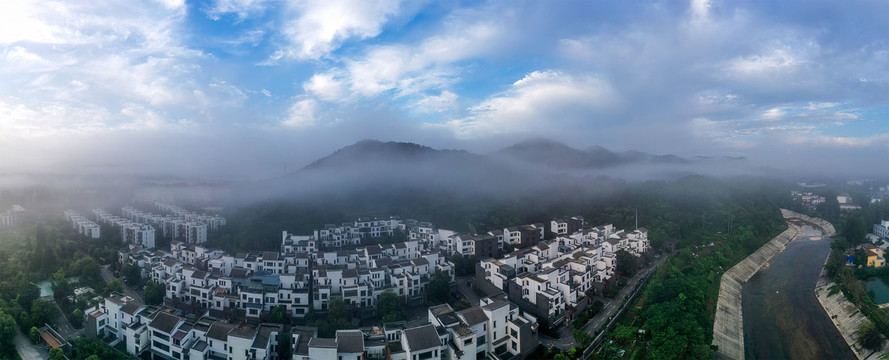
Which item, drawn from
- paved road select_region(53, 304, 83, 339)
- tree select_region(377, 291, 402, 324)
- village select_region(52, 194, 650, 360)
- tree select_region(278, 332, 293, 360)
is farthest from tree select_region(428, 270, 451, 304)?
paved road select_region(53, 304, 83, 339)

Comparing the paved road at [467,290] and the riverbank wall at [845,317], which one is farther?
the paved road at [467,290]

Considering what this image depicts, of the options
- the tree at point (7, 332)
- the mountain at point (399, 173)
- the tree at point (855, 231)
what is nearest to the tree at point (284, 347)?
the tree at point (7, 332)

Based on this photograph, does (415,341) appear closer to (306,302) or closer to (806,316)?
(306,302)

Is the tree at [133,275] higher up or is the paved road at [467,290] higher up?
the tree at [133,275]

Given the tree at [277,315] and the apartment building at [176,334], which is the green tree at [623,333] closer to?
the apartment building at [176,334]

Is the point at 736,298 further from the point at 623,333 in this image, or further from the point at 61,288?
the point at 61,288

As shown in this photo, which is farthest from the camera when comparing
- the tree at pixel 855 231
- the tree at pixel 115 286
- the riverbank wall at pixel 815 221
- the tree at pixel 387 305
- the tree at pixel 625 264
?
the riverbank wall at pixel 815 221

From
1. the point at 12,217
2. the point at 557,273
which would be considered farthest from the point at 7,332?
the point at 12,217
